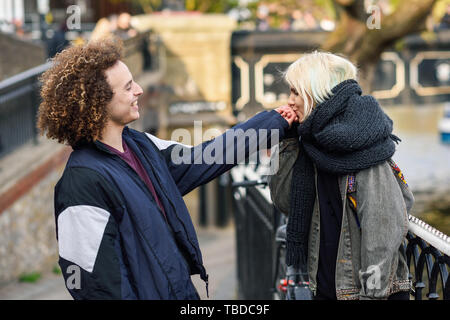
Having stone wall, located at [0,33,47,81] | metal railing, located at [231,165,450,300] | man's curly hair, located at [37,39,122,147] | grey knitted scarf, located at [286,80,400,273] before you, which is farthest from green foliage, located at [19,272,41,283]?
grey knitted scarf, located at [286,80,400,273]

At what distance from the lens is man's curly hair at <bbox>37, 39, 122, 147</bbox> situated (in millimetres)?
2248

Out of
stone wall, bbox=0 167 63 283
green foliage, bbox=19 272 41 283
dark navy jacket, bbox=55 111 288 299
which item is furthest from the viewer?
green foliage, bbox=19 272 41 283

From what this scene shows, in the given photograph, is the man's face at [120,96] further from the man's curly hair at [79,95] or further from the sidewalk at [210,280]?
the sidewalk at [210,280]

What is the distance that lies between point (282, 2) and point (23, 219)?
11711mm

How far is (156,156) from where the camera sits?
2406mm

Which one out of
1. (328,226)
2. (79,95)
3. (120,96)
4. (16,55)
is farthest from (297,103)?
(16,55)

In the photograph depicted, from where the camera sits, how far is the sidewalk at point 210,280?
5.94 m

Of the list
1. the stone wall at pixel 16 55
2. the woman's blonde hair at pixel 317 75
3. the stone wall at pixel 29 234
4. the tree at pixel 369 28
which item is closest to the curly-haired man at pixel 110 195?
the woman's blonde hair at pixel 317 75

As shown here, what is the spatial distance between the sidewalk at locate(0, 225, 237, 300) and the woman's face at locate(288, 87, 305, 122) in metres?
4.09

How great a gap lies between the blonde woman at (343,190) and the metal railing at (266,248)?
10 cm

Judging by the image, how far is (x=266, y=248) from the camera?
4406 millimetres

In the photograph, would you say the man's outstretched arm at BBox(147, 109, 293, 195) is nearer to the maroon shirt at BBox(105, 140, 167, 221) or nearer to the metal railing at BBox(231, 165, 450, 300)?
the maroon shirt at BBox(105, 140, 167, 221)

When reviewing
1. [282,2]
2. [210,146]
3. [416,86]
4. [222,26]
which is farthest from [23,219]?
[282,2]
